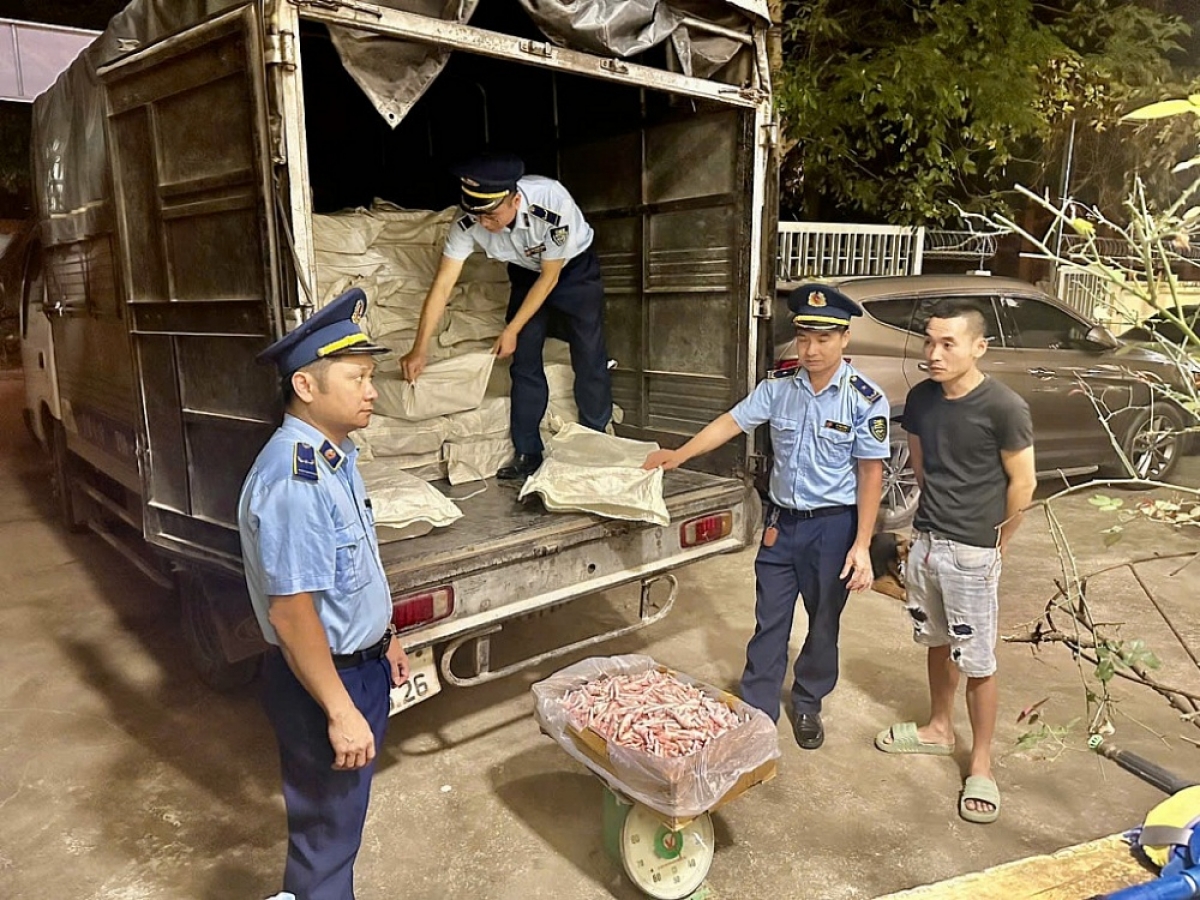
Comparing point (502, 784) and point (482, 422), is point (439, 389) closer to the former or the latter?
point (482, 422)

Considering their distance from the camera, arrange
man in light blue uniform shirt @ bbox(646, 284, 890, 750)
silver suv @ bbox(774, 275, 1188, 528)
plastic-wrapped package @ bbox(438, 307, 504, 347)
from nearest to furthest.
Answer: man in light blue uniform shirt @ bbox(646, 284, 890, 750)
plastic-wrapped package @ bbox(438, 307, 504, 347)
silver suv @ bbox(774, 275, 1188, 528)

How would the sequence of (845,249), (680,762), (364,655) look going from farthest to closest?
(845,249), (680,762), (364,655)

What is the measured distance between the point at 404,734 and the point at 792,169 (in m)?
8.98

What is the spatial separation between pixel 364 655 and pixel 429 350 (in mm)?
2546

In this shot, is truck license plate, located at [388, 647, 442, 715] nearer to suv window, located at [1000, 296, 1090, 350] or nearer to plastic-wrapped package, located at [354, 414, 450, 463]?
plastic-wrapped package, located at [354, 414, 450, 463]

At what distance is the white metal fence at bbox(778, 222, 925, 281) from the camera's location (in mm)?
8680

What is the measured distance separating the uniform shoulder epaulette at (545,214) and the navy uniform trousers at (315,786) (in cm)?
240

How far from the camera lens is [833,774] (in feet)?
10.7

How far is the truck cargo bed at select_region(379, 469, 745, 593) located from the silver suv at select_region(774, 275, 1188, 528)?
1707 mm

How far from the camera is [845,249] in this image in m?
9.33

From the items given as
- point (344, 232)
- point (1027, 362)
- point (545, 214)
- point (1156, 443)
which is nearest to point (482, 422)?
point (545, 214)

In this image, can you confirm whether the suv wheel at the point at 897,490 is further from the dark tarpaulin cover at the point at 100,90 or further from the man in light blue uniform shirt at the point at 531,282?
the dark tarpaulin cover at the point at 100,90

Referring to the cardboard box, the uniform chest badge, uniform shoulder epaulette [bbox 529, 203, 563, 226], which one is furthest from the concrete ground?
uniform shoulder epaulette [bbox 529, 203, 563, 226]

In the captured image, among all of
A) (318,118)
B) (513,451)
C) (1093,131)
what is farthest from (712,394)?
(1093,131)
